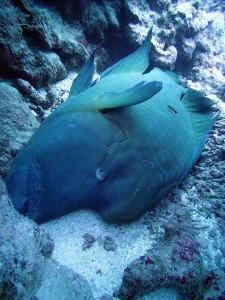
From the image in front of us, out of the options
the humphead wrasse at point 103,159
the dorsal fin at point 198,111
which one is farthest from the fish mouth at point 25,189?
the dorsal fin at point 198,111

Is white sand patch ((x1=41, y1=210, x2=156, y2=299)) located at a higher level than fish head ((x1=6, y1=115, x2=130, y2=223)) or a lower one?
lower

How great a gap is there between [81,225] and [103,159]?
23.8 inches

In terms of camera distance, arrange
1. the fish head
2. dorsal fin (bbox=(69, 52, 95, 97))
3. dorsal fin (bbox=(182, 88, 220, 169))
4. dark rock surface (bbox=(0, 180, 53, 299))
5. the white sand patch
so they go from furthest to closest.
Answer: dorsal fin (bbox=(182, 88, 220, 169))
dorsal fin (bbox=(69, 52, 95, 97))
the fish head
the white sand patch
dark rock surface (bbox=(0, 180, 53, 299))

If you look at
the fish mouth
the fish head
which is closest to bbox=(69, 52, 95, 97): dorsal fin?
the fish head

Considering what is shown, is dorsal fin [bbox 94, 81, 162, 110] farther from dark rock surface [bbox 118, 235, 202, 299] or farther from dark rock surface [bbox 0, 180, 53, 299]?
dark rock surface [bbox 118, 235, 202, 299]

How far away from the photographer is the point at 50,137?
199 centimetres

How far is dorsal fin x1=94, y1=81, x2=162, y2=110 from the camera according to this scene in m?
1.99

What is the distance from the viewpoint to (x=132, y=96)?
2016 millimetres

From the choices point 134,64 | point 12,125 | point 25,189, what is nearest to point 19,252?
point 25,189

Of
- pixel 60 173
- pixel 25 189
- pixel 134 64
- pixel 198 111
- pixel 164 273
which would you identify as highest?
pixel 134 64

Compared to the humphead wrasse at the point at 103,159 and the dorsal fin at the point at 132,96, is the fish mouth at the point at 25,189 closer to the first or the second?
the humphead wrasse at the point at 103,159

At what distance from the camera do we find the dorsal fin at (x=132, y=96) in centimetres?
199

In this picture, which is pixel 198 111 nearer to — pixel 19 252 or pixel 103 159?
pixel 103 159

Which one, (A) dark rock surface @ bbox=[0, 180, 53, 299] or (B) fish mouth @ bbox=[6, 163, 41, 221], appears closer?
(A) dark rock surface @ bbox=[0, 180, 53, 299]
